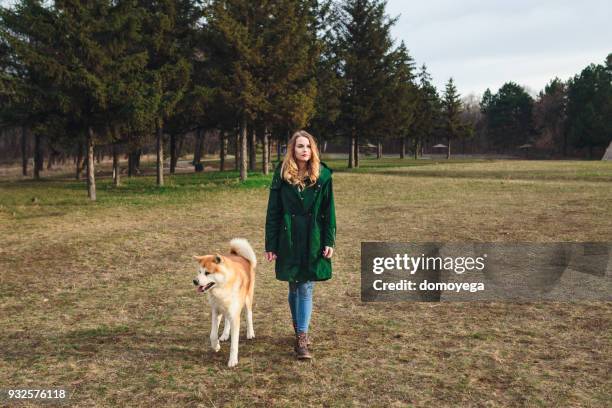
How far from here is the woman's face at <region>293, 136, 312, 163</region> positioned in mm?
4824

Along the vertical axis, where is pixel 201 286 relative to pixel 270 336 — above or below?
above

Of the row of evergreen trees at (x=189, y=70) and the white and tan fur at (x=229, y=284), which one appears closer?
the white and tan fur at (x=229, y=284)

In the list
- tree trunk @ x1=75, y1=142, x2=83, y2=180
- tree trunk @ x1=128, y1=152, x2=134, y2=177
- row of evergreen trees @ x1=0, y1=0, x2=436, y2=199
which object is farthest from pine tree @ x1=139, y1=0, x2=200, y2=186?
tree trunk @ x1=128, y1=152, x2=134, y2=177

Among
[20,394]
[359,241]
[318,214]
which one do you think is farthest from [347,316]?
[359,241]

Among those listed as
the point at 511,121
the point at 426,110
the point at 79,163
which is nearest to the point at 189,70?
the point at 79,163

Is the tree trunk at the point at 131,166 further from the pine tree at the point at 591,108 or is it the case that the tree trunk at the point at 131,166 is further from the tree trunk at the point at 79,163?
the pine tree at the point at 591,108

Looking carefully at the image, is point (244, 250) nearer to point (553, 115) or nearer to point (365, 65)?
point (365, 65)

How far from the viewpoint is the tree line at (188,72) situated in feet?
59.7

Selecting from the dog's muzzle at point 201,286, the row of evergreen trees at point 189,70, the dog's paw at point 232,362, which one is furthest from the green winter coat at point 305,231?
the row of evergreen trees at point 189,70

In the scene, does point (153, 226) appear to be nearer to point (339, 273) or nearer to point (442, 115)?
point (339, 273)

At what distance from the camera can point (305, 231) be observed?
16.1 ft

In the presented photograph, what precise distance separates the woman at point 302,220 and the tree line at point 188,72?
1593cm

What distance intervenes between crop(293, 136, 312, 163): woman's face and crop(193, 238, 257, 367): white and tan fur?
4.21 ft

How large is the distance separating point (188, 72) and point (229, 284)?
68.0ft
